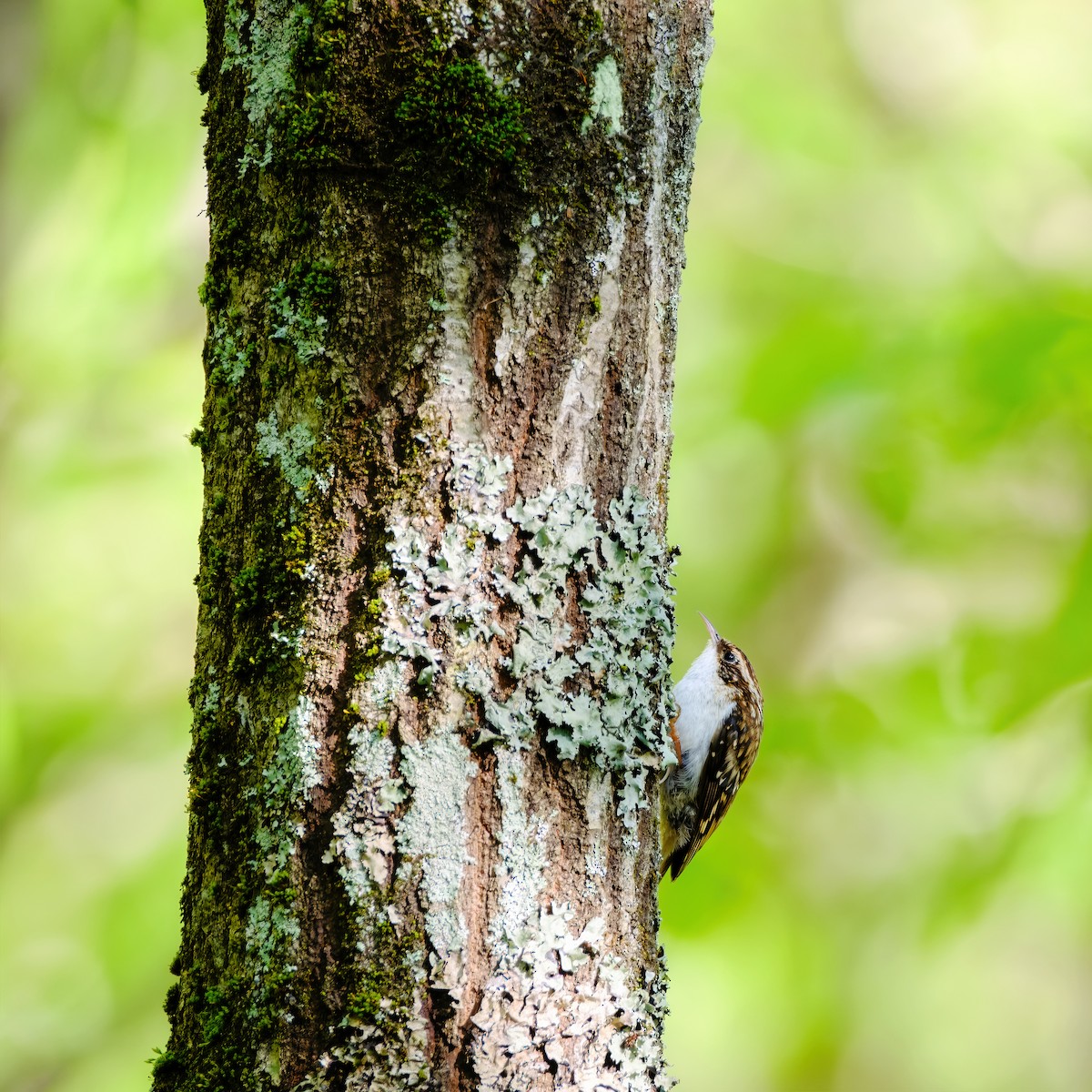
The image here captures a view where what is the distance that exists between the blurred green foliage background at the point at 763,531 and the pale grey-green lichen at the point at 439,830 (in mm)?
3144

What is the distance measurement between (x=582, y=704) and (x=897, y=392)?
306 cm

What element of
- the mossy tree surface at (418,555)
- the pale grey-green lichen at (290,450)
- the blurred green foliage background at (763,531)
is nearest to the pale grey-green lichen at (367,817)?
the mossy tree surface at (418,555)

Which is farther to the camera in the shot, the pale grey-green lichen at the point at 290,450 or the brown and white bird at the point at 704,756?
the brown and white bird at the point at 704,756

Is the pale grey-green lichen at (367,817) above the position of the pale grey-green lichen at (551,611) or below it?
below

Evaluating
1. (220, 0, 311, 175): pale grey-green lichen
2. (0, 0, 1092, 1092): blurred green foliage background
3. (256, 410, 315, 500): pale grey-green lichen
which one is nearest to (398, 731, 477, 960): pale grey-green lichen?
(256, 410, 315, 500): pale grey-green lichen

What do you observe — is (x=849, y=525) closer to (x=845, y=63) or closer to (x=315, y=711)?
(x=845, y=63)

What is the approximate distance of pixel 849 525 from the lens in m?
6.85

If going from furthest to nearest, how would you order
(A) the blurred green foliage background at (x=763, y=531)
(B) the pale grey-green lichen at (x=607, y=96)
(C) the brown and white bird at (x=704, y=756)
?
(A) the blurred green foliage background at (x=763, y=531) < (C) the brown and white bird at (x=704, y=756) < (B) the pale grey-green lichen at (x=607, y=96)

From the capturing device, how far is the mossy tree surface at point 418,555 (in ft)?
4.47

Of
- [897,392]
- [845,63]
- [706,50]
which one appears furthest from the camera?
[845,63]

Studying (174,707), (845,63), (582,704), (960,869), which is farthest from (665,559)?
(845,63)

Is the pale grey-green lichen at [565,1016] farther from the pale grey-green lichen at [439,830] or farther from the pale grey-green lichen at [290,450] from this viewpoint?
the pale grey-green lichen at [290,450]

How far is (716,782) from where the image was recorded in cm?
334

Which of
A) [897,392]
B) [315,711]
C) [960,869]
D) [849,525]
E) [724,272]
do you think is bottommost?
[315,711]
